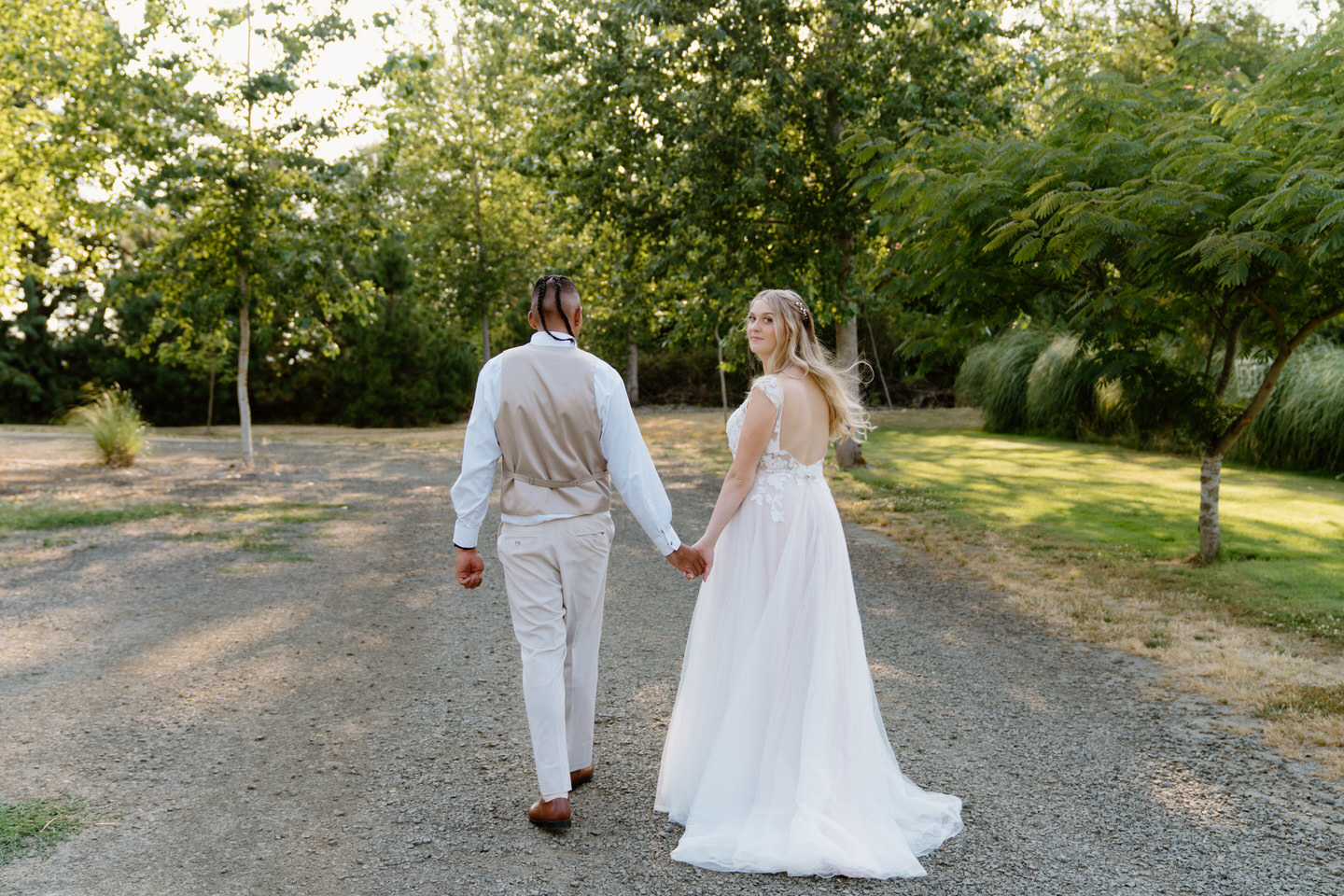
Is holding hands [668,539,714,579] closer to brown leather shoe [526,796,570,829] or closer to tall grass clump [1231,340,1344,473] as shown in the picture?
brown leather shoe [526,796,570,829]

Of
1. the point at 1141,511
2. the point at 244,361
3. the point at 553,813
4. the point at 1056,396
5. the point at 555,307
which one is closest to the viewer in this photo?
the point at 553,813

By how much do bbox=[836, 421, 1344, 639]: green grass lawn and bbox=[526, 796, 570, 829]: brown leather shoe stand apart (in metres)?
5.47

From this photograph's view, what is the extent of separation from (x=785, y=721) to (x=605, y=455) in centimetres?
127

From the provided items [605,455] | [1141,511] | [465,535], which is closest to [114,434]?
[465,535]

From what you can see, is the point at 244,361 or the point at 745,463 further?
the point at 244,361

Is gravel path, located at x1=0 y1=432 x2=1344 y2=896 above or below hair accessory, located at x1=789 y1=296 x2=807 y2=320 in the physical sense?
below

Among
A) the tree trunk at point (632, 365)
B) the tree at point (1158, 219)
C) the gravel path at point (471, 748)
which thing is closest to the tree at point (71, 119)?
the gravel path at point (471, 748)

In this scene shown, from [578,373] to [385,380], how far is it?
91.5ft

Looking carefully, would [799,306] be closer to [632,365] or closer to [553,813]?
[553,813]

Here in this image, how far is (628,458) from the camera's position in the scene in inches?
153

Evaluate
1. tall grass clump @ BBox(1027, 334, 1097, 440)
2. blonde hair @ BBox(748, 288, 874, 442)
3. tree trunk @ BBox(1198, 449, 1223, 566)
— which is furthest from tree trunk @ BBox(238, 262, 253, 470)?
tall grass clump @ BBox(1027, 334, 1097, 440)

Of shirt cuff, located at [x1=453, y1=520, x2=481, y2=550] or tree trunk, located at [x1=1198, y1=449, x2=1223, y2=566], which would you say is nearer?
shirt cuff, located at [x1=453, y1=520, x2=481, y2=550]

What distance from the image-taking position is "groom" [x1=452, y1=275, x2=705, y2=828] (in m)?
3.79

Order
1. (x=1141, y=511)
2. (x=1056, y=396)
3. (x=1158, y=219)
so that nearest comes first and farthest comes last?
(x=1158, y=219) < (x=1141, y=511) < (x=1056, y=396)
